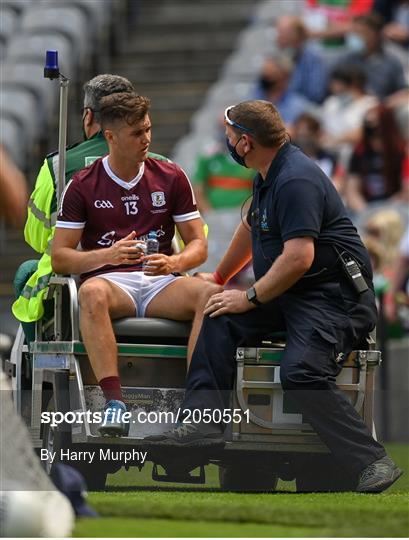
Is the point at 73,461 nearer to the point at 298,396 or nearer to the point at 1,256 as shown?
the point at 298,396

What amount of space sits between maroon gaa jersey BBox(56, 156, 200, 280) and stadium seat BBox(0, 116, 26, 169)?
28.1 ft

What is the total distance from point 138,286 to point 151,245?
0.71ft

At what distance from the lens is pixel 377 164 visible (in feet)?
50.1

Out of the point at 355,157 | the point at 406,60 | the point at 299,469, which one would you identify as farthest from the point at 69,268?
the point at 406,60

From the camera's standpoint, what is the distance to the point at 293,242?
300 inches

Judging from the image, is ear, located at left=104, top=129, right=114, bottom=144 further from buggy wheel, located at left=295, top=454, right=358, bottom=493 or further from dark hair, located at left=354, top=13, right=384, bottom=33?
dark hair, located at left=354, top=13, right=384, bottom=33

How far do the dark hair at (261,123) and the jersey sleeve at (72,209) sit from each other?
0.82 meters

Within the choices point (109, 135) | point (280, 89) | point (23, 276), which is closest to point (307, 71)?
point (280, 89)

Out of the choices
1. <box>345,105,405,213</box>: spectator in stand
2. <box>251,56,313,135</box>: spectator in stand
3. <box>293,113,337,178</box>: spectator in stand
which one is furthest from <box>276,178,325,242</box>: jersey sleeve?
<box>251,56,313,135</box>: spectator in stand

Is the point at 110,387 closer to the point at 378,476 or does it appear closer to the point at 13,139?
the point at 378,476

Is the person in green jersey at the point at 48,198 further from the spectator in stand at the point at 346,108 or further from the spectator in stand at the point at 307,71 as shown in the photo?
the spectator in stand at the point at 307,71

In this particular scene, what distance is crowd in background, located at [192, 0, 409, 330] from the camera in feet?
47.2

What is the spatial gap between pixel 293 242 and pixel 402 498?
126 cm
